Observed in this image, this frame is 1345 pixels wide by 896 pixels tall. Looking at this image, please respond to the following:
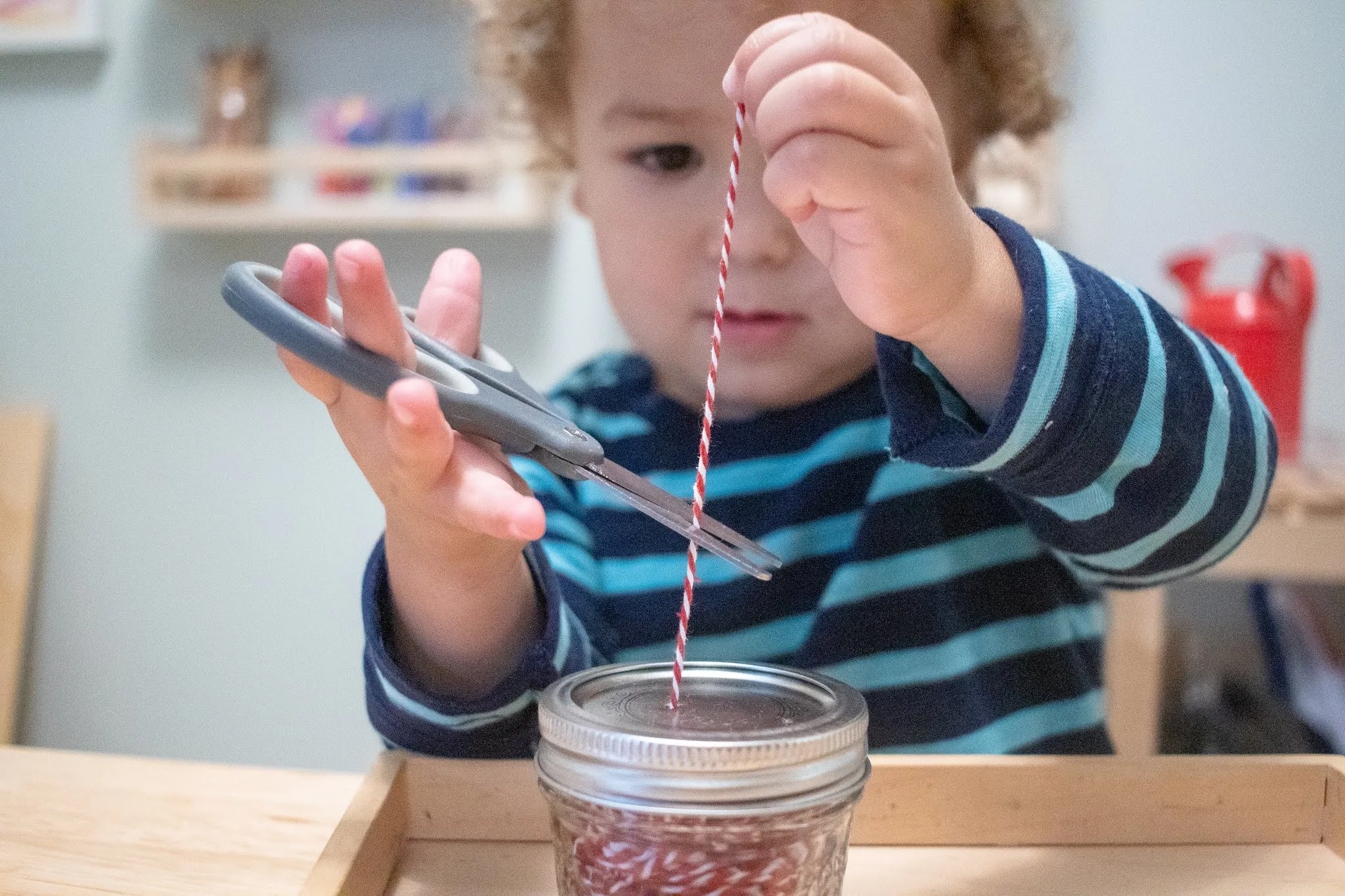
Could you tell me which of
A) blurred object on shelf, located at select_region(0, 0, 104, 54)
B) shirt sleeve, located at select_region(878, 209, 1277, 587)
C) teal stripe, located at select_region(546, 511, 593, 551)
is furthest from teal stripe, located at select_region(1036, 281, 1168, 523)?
blurred object on shelf, located at select_region(0, 0, 104, 54)

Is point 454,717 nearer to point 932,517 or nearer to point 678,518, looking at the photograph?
point 678,518

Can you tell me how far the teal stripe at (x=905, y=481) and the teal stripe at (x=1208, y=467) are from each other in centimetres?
19

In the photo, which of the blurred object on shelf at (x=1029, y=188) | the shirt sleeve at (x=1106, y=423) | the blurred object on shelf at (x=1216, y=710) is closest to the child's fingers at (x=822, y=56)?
the shirt sleeve at (x=1106, y=423)

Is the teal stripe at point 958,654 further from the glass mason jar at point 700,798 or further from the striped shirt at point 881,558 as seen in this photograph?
the glass mason jar at point 700,798

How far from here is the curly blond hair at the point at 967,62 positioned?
0.69 m

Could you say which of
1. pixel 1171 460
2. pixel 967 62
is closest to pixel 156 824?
pixel 1171 460

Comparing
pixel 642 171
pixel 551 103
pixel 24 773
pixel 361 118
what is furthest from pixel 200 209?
pixel 24 773

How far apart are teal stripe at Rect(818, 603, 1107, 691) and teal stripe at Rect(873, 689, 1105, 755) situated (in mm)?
35

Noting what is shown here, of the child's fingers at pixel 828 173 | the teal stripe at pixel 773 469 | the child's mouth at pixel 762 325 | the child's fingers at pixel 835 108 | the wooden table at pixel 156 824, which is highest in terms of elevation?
the child's fingers at pixel 835 108

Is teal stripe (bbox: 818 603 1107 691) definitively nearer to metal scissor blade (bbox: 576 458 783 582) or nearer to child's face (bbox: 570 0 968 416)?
child's face (bbox: 570 0 968 416)

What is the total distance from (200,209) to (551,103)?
663 millimetres

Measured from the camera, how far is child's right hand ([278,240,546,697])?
1.10 feet

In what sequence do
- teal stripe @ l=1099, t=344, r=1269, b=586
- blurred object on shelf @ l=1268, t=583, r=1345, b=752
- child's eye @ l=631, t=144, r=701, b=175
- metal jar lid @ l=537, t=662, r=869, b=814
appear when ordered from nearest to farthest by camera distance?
metal jar lid @ l=537, t=662, r=869, b=814 < teal stripe @ l=1099, t=344, r=1269, b=586 < child's eye @ l=631, t=144, r=701, b=175 < blurred object on shelf @ l=1268, t=583, r=1345, b=752

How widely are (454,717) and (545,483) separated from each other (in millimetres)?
239
